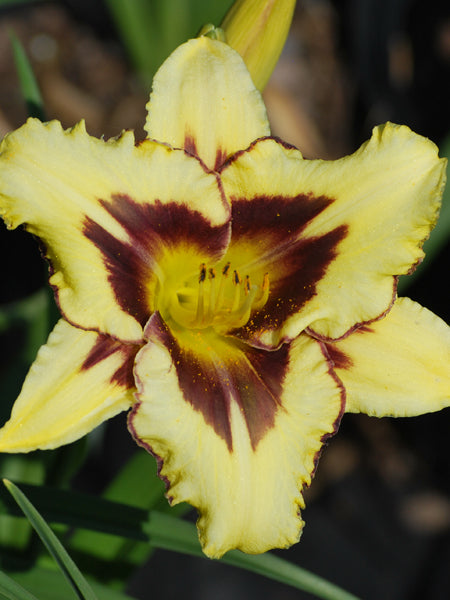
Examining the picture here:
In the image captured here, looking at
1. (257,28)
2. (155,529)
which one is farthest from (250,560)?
(257,28)

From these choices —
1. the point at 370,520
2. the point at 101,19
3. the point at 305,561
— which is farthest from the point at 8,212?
the point at 101,19

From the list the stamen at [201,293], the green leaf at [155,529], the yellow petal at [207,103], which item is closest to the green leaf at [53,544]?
the green leaf at [155,529]

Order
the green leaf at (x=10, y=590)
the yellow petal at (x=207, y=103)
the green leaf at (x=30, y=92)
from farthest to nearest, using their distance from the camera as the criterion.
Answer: the green leaf at (x=30, y=92), the yellow petal at (x=207, y=103), the green leaf at (x=10, y=590)

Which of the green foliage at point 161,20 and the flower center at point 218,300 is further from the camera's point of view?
the green foliage at point 161,20

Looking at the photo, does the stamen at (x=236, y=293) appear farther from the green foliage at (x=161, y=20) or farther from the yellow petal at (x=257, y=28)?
the green foliage at (x=161, y=20)

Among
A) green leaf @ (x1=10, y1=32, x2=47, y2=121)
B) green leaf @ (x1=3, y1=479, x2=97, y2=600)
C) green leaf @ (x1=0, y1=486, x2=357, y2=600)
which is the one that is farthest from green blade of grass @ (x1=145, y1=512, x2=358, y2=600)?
green leaf @ (x1=10, y1=32, x2=47, y2=121)

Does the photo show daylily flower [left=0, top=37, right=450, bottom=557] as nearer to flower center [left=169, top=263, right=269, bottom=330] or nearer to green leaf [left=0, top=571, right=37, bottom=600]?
flower center [left=169, top=263, right=269, bottom=330]

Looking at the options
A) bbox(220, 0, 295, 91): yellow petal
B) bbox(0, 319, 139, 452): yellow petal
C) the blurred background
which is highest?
bbox(220, 0, 295, 91): yellow petal
